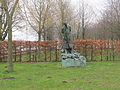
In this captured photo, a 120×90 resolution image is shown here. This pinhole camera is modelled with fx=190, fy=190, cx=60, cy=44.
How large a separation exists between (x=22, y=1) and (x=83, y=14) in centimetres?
1223

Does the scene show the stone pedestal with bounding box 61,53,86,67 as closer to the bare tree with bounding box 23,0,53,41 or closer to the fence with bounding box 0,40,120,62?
the fence with bounding box 0,40,120,62

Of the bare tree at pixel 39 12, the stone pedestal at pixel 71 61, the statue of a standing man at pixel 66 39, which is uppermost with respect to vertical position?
the bare tree at pixel 39 12

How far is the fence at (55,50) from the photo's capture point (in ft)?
60.8

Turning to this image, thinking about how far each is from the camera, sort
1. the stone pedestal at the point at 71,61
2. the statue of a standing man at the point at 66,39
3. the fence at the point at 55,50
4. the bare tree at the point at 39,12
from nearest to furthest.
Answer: the stone pedestal at the point at 71,61 < the statue of a standing man at the point at 66,39 < the fence at the point at 55,50 < the bare tree at the point at 39,12

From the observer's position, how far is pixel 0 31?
28016mm

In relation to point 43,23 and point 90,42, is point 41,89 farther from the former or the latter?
point 43,23

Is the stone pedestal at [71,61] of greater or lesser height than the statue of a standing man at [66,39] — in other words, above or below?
below

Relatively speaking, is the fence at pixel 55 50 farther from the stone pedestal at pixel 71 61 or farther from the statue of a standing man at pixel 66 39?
the stone pedestal at pixel 71 61

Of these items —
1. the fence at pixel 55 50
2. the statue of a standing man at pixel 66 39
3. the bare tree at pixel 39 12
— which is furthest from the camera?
the bare tree at pixel 39 12

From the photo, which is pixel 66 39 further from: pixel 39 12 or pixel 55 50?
pixel 39 12

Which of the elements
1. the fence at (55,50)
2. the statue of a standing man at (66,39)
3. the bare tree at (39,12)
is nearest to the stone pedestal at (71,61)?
the statue of a standing man at (66,39)

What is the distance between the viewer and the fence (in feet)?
60.8

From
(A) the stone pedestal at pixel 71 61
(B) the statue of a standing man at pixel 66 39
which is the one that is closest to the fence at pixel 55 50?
(B) the statue of a standing man at pixel 66 39

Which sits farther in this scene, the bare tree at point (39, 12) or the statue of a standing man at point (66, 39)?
the bare tree at point (39, 12)
